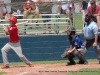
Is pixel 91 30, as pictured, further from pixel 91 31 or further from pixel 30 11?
pixel 30 11

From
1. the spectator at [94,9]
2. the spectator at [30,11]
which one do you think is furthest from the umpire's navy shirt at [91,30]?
the spectator at [30,11]

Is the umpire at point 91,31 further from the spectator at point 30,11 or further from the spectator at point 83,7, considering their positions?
the spectator at point 30,11

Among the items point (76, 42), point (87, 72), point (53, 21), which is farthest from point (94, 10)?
point (87, 72)

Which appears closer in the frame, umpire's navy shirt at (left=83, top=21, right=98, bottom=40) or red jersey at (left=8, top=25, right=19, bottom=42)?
red jersey at (left=8, top=25, right=19, bottom=42)

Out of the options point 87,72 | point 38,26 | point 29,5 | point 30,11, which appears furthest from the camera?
point 30,11

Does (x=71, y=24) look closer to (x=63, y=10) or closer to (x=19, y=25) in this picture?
(x=63, y=10)

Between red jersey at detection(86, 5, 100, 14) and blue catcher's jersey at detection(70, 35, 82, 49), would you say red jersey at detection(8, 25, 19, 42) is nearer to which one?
blue catcher's jersey at detection(70, 35, 82, 49)

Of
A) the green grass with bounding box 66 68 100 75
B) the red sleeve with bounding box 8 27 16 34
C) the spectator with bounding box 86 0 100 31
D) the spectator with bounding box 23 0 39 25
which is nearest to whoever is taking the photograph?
the green grass with bounding box 66 68 100 75

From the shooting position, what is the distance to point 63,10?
59.0ft

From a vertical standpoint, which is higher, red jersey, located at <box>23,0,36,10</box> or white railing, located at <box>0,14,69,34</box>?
red jersey, located at <box>23,0,36,10</box>

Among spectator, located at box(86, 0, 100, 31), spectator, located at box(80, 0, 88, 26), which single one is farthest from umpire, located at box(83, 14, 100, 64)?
spectator, located at box(80, 0, 88, 26)

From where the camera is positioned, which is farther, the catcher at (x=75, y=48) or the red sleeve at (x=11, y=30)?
the catcher at (x=75, y=48)

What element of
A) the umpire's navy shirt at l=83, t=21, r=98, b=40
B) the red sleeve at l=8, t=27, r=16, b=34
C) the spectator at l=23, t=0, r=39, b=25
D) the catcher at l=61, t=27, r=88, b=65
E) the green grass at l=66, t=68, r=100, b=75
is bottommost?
the green grass at l=66, t=68, r=100, b=75

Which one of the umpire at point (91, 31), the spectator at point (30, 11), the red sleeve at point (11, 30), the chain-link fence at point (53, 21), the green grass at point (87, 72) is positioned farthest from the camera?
the spectator at point (30, 11)
